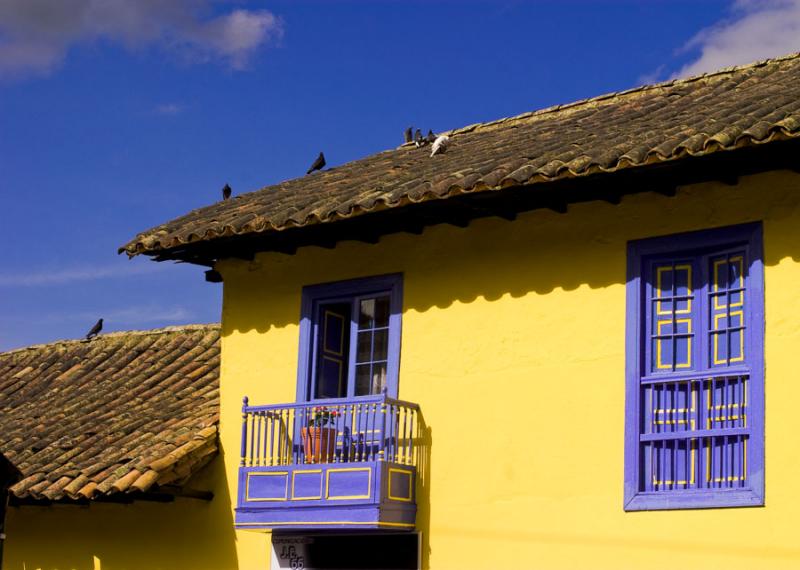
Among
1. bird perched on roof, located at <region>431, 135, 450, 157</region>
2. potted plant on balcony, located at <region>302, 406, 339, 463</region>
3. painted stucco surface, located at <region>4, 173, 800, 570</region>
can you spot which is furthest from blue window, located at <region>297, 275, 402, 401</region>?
bird perched on roof, located at <region>431, 135, 450, 157</region>

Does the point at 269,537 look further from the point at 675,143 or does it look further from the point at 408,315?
the point at 675,143

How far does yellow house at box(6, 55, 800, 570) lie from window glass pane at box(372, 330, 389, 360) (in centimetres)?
2

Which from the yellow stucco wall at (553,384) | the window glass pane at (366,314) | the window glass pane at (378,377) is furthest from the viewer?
the window glass pane at (366,314)

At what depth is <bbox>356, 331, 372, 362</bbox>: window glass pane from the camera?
14305 mm

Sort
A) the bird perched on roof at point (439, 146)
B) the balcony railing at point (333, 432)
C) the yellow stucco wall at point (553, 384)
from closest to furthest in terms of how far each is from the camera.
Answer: the yellow stucco wall at point (553, 384), the balcony railing at point (333, 432), the bird perched on roof at point (439, 146)

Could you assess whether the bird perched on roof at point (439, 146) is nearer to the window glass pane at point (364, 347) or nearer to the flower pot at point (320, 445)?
the window glass pane at point (364, 347)

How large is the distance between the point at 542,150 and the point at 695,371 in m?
2.60

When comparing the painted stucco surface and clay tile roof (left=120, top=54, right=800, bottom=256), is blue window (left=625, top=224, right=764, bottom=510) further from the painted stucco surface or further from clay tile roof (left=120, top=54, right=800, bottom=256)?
clay tile roof (left=120, top=54, right=800, bottom=256)

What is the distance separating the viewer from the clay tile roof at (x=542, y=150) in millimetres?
11625

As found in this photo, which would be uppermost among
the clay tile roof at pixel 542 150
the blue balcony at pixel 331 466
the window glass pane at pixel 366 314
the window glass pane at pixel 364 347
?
the clay tile roof at pixel 542 150

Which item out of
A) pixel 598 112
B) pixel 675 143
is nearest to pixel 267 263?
pixel 598 112

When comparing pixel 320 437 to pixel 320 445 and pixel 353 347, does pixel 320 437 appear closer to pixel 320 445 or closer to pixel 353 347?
pixel 320 445

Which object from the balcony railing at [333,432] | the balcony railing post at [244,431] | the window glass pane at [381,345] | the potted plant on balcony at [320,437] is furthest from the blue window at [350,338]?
the balcony railing post at [244,431]

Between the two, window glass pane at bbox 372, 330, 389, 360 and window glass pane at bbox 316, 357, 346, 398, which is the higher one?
window glass pane at bbox 372, 330, 389, 360
